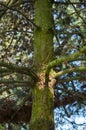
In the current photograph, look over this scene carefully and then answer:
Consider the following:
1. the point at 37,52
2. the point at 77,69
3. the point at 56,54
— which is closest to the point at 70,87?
the point at 56,54

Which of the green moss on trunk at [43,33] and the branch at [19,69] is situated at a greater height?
the green moss on trunk at [43,33]

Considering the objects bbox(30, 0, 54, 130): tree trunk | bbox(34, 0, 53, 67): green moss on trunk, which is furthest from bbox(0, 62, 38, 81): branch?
bbox(34, 0, 53, 67): green moss on trunk

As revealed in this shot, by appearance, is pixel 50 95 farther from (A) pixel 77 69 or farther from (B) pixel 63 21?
(B) pixel 63 21

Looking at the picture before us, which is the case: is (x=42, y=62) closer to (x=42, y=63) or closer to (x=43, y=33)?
(x=42, y=63)

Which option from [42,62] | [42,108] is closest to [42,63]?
[42,62]

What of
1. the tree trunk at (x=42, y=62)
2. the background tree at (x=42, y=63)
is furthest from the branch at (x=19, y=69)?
the tree trunk at (x=42, y=62)

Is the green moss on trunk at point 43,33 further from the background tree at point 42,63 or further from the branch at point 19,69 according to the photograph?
the branch at point 19,69

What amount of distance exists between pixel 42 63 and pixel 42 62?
2 centimetres

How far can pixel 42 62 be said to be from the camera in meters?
5.20

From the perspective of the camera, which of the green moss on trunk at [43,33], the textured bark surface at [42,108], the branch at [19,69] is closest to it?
the branch at [19,69]

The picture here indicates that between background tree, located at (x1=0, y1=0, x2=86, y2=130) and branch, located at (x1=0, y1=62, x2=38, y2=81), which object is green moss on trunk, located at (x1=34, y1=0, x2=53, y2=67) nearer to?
background tree, located at (x1=0, y1=0, x2=86, y2=130)

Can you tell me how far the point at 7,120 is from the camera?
6.16 m

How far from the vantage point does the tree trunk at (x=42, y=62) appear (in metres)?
4.86

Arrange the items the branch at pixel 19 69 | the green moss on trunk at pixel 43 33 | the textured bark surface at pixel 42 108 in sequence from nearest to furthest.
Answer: the branch at pixel 19 69 → the textured bark surface at pixel 42 108 → the green moss on trunk at pixel 43 33
